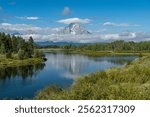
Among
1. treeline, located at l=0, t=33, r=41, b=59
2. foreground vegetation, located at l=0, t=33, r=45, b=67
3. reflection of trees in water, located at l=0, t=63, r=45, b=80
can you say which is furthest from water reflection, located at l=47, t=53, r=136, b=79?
treeline, located at l=0, t=33, r=41, b=59

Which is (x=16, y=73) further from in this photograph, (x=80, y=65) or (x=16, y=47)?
(x=16, y=47)

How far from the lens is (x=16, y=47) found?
154500 mm

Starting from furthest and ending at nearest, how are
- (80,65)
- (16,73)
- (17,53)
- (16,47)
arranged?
(16,47) → (17,53) → (80,65) → (16,73)

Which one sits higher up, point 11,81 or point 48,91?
point 48,91

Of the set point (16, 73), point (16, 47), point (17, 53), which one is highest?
point (16, 47)

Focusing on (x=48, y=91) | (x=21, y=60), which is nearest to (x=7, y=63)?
(x=21, y=60)

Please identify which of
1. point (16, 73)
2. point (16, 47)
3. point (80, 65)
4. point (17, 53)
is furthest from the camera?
point (16, 47)

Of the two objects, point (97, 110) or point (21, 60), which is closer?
point (97, 110)

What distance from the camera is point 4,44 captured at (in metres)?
138

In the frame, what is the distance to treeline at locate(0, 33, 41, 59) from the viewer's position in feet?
402

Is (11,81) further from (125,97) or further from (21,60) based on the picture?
(125,97)

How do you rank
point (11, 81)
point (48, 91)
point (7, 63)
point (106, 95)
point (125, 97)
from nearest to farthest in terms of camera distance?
1. point (125, 97)
2. point (106, 95)
3. point (48, 91)
4. point (11, 81)
5. point (7, 63)

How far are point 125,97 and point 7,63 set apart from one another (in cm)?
9798

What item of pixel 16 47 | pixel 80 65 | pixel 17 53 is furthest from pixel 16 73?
pixel 16 47
